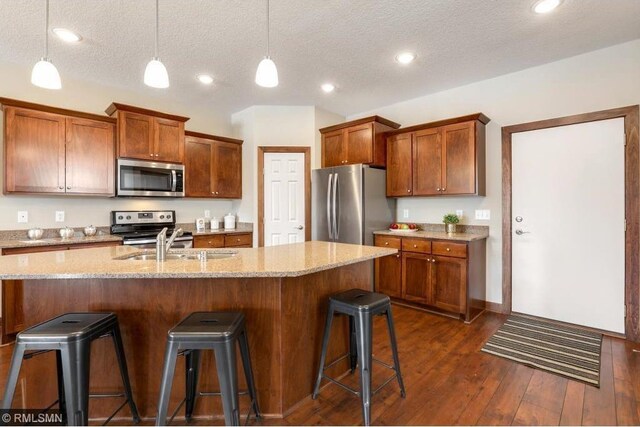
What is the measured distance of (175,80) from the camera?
3.62 m

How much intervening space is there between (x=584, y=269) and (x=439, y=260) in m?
1.33

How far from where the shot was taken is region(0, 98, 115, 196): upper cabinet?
9.68 ft

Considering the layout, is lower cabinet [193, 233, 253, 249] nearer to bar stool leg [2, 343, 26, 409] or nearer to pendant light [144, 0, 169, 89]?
pendant light [144, 0, 169, 89]

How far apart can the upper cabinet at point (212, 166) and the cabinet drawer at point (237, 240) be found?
65 centimetres

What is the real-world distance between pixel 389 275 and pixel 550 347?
1691 mm

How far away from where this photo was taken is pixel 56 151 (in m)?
3.17

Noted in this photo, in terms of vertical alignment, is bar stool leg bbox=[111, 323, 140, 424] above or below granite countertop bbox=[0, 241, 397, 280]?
below

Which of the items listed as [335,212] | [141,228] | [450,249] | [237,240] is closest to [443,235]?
[450,249]

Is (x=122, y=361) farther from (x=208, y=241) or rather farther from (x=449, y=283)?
(x=449, y=283)

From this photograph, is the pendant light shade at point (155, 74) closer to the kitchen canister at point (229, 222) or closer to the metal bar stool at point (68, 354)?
the metal bar stool at point (68, 354)

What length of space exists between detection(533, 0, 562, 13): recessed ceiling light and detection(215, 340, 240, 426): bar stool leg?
10.0ft

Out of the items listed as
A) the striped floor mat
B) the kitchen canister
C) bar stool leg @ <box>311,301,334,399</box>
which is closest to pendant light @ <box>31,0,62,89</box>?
bar stool leg @ <box>311,301,334,399</box>

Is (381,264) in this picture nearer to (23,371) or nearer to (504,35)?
(504,35)

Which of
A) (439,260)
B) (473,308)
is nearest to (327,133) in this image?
(439,260)
